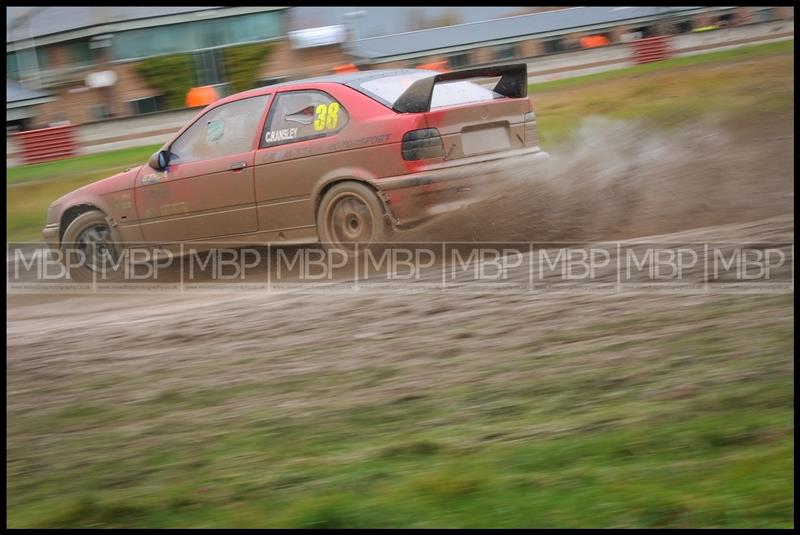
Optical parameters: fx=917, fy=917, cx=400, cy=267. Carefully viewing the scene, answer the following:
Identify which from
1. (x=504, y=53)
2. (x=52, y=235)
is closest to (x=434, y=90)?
(x=52, y=235)

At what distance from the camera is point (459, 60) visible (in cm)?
1377

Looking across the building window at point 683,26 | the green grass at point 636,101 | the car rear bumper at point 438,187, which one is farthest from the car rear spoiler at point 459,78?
the building window at point 683,26

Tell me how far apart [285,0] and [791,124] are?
7.15 metres

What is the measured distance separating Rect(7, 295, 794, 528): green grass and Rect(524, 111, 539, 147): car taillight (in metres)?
2.61

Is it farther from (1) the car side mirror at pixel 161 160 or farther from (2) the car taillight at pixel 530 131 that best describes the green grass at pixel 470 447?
(1) the car side mirror at pixel 161 160

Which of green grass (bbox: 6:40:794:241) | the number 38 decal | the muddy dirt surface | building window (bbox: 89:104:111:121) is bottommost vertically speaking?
the muddy dirt surface

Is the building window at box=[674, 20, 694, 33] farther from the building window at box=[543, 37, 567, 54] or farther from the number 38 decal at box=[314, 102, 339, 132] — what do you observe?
→ the number 38 decal at box=[314, 102, 339, 132]

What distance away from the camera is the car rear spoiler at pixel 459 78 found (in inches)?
284

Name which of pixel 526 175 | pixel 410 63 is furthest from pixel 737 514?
pixel 410 63

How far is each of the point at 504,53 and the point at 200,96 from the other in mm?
4683

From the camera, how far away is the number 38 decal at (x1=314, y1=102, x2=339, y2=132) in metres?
7.66

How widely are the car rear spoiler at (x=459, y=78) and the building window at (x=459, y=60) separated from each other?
574 cm

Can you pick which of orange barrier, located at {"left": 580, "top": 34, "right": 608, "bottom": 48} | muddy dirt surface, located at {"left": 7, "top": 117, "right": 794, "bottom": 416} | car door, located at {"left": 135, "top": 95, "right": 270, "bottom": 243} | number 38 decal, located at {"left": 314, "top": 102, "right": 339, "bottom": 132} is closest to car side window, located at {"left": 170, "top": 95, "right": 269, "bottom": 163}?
car door, located at {"left": 135, "top": 95, "right": 270, "bottom": 243}

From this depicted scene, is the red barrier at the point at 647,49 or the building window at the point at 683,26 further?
the building window at the point at 683,26
